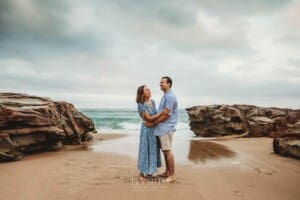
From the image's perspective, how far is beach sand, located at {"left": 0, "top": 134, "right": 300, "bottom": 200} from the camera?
5086mm

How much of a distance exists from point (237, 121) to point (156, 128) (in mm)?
15207

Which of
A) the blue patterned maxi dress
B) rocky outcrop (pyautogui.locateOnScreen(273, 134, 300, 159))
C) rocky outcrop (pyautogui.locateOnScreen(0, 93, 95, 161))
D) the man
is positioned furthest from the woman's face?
rocky outcrop (pyautogui.locateOnScreen(273, 134, 300, 159))

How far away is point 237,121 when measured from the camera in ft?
66.1

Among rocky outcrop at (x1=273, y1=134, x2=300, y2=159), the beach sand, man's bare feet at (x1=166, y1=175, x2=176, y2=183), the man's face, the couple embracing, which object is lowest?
the beach sand

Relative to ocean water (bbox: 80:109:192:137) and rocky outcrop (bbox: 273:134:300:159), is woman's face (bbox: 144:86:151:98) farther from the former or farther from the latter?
ocean water (bbox: 80:109:192:137)

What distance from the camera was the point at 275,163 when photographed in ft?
27.2

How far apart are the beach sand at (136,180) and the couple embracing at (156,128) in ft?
1.20

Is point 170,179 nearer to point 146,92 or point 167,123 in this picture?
point 167,123

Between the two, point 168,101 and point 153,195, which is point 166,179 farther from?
point 168,101

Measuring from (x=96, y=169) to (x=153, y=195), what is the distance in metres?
2.75

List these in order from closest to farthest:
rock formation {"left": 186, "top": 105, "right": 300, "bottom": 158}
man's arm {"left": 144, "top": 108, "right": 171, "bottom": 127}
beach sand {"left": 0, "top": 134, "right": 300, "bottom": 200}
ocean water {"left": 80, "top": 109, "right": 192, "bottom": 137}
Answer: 1. beach sand {"left": 0, "top": 134, "right": 300, "bottom": 200}
2. man's arm {"left": 144, "top": 108, "right": 171, "bottom": 127}
3. rock formation {"left": 186, "top": 105, "right": 300, "bottom": 158}
4. ocean water {"left": 80, "top": 109, "right": 192, "bottom": 137}

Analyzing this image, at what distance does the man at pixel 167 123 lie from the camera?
6145 mm

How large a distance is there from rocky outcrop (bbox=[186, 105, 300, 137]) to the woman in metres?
13.9

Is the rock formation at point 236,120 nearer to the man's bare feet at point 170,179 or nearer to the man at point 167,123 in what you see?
the man at point 167,123
